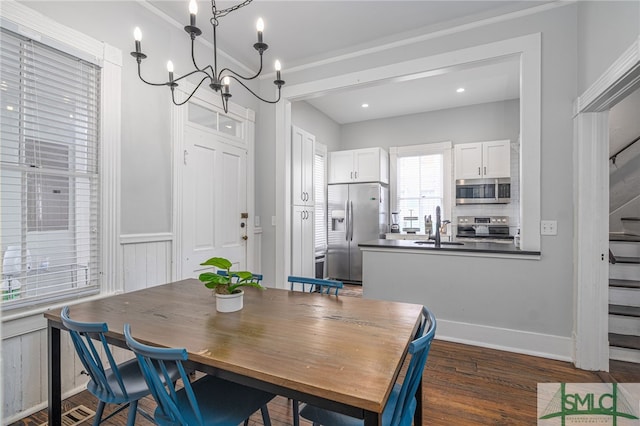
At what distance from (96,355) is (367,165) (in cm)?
473

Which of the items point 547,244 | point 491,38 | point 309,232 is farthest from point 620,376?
point 309,232

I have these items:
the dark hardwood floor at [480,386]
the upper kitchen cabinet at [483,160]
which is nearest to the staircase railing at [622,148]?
the upper kitchen cabinet at [483,160]

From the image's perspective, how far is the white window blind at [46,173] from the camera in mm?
1952

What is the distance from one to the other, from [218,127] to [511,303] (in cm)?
331

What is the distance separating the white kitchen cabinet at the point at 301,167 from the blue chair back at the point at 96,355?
2799 mm

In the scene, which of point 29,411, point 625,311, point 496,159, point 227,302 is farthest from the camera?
point 496,159

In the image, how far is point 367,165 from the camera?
5.60 metres

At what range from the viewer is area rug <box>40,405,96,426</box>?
1981 mm

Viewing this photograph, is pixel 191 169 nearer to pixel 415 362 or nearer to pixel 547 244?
pixel 415 362

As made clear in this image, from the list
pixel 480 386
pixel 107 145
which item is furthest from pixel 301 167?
pixel 480 386

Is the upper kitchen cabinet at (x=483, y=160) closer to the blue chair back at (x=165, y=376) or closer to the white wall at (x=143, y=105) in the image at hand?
the white wall at (x=143, y=105)

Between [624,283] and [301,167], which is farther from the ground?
[301,167]

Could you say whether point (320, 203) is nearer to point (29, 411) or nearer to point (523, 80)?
point (523, 80)

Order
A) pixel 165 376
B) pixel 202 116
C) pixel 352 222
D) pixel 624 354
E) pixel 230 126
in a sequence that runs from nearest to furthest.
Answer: pixel 165 376
pixel 624 354
pixel 202 116
pixel 230 126
pixel 352 222
